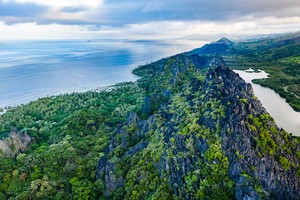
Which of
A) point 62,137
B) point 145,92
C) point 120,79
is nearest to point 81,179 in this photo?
point 62,137

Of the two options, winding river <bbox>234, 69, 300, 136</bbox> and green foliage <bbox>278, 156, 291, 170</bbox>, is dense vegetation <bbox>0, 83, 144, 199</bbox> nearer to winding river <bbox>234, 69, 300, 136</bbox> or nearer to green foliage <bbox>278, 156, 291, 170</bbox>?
green foliage <bbox>278, 156, 291, 170</bbox>

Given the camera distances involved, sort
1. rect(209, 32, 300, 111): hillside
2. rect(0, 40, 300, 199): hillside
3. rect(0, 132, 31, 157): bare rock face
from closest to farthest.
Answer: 1. rect(0, 40, 300, 199): hillside
2. rect(0, 132, 31, 157): bare rock face
3. rect(209, 32, 300, 111): hillside

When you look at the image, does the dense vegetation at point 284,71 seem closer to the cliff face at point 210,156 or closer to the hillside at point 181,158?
the hillside at point 181,158

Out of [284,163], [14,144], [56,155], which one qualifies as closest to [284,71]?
[284,163]

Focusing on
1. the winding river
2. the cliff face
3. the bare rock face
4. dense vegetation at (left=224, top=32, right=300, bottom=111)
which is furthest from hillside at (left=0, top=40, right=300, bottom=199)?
dense vegetation at (left=224, top=32, right=300, bottom=111)

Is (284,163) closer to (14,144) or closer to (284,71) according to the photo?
(14,144)

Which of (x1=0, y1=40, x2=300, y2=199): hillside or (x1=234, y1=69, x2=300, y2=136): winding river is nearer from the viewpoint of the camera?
(x1=0, y1=40, x2=300, y2=199): hillside

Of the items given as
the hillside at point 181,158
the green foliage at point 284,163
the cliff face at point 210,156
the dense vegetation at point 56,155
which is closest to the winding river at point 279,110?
the hillside at point 181,158
